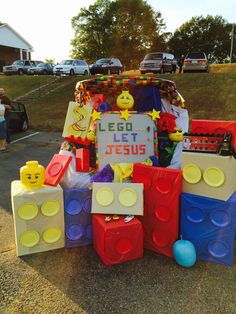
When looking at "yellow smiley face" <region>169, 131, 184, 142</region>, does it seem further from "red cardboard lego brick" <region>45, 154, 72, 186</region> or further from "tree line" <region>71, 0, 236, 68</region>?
"tree line" <region>71, 0, 236, 68</region>

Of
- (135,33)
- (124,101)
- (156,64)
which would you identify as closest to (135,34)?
(135,33)

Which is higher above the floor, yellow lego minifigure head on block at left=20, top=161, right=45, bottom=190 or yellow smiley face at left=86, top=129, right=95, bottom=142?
yellow smiley face at left=86, top=129, right=95, bottom=142

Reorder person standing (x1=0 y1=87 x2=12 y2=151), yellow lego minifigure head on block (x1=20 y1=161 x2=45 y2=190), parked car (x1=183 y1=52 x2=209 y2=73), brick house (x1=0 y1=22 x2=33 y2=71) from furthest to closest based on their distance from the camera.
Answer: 1. brick house (x1=0 y1=22 x2=33 y2=71)
2. parked car (x1=183 y1=52 x2=209 y2=73)
3. person standing (x1=0 y1=87 x2=12 y2=151)
4. yellow lego minifigure head on block (x1=20 y1=161 x2=45 y2=190)

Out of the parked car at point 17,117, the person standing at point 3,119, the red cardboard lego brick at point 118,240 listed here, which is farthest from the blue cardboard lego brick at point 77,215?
the parked car at point 17,117

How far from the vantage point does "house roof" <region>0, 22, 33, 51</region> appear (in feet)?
129

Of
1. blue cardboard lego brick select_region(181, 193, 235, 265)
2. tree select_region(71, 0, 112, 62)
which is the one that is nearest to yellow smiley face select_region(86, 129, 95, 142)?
blue cardboard lego brick select_region(181, 193, 235, 265)

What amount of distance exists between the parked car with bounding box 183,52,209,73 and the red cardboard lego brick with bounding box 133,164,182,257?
1975 centimetres

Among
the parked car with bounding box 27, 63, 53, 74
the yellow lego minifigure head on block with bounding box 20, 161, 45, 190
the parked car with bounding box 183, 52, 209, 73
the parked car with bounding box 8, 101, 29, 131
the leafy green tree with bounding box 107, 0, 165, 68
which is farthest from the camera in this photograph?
the leafy green tree with bounding box 107, 0, 165, 68

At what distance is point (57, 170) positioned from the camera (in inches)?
148

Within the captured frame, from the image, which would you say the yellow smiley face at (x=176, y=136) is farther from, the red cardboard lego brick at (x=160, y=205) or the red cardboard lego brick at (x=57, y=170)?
the red cardboard lego brick at (x=57, y=170)

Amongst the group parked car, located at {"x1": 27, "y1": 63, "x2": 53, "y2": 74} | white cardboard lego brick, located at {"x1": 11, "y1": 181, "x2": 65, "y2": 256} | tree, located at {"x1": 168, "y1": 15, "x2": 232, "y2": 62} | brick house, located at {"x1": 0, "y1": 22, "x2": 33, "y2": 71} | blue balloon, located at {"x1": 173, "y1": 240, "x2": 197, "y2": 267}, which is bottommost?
blue balloon, located at {"x1": 173, "y1": 240, "x2": 197, "y2": 267}

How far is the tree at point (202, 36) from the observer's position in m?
49.1

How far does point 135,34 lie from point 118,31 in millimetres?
2847

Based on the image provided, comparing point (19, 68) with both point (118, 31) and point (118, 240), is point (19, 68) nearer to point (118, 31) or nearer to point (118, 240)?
point (118, 31)
